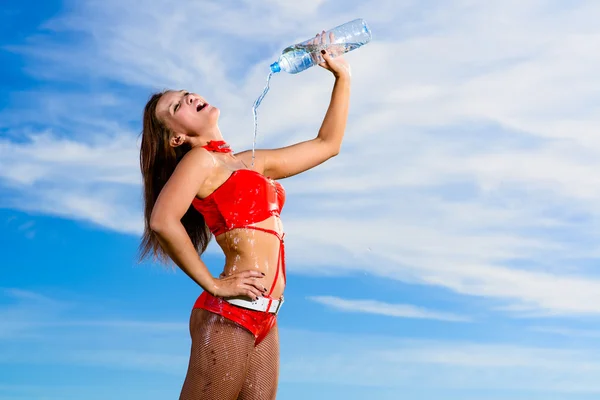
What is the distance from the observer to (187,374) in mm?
4066

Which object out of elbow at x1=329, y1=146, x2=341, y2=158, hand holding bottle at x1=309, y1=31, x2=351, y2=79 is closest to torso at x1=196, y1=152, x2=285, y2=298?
elbow at x1=329, y1=146, x2=341, y2=158

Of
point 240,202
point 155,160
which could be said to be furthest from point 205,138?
point 240,202

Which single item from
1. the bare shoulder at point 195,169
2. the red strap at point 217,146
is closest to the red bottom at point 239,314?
the bare shoulder at point 195,169

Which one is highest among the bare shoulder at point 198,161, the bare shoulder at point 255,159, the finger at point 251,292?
the bare shoulder at point 255,159

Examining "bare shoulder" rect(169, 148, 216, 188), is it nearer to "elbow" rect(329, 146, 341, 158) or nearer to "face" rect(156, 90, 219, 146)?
"face" rect(156, 90, 219, 146)

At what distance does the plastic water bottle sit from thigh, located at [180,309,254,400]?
189 centimetres

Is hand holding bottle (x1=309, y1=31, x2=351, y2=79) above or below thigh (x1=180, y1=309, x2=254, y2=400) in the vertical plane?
above

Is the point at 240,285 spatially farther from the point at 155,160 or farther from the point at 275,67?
the point at 275,67

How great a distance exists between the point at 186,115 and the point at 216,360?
1.44 metres

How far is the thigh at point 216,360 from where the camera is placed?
4000 mm

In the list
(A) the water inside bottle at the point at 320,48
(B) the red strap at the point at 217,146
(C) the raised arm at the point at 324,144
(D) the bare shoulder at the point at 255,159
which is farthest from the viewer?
(A) the water inside bottle at the point at 320,48

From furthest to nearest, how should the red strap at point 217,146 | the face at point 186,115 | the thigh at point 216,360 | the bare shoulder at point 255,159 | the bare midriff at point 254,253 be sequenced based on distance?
the bare shoulder at point 255,159
the face at point 186,115
the red strap at point 217,146
the bare midriff at point 254,253
the thigh at point 216,360

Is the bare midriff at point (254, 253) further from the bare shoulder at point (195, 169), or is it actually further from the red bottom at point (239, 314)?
the bare shoulder at point (195, 169)

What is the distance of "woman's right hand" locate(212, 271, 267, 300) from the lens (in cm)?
402
